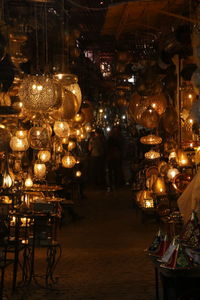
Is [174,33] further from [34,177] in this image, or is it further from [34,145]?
[34,177]

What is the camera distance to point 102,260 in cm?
659

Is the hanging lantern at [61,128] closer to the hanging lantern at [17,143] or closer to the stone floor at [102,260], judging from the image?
the hanging lantern at [17,143]

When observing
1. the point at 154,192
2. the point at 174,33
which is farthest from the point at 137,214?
the point at 174,33

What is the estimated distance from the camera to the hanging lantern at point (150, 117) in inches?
254

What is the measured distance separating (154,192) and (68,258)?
5.46 ft

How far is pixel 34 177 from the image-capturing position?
7383mm

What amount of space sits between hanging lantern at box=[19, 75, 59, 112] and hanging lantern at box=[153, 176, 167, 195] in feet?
10.7

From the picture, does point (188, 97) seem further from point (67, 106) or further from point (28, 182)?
point (28, 182)

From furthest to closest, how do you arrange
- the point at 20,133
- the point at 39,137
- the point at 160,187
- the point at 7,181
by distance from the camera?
the point at 160,187 < the point at 20,133 < the point at 39,137 < the point at 7,181

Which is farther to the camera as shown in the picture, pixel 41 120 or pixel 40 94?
pixel 41 120

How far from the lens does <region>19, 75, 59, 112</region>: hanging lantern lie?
448 cm

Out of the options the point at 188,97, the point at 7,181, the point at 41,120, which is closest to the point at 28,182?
the point at 41,120

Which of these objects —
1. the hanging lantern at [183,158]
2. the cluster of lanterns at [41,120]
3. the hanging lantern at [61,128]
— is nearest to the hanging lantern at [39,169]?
the cluster of lanterns at [41,120]

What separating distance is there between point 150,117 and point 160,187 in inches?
52.8
